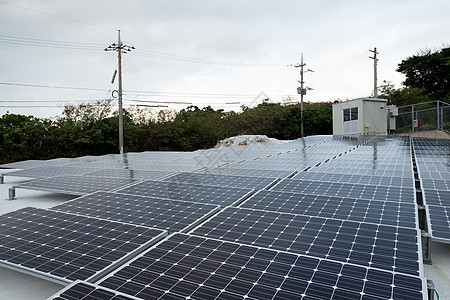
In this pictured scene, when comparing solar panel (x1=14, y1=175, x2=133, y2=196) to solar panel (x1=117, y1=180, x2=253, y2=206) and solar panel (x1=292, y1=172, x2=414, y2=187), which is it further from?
solar panel (x1=292, y1=172, x2=414, y2=187)

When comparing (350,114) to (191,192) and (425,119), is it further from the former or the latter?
(191,192)

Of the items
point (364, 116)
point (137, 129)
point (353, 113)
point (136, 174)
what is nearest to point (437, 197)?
point (136, 174)

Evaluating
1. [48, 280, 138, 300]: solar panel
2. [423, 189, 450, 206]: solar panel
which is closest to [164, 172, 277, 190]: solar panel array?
[423, 189, 450, 206]: solar panel

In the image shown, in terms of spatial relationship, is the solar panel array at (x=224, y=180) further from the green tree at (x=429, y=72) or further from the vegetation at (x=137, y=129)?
the green tree at (x=429, y=72)

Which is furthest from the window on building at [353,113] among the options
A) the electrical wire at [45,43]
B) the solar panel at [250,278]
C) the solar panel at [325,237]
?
the electrical wire at [45,43]

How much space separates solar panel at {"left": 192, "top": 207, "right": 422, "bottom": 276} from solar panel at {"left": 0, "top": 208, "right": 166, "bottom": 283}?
1235 millimetres

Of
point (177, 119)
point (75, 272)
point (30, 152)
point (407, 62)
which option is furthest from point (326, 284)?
point (407, 62)

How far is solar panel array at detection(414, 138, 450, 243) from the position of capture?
5.29m

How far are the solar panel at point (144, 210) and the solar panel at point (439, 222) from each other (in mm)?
4172

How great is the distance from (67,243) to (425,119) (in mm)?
29840

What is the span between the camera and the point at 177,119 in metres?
45.0

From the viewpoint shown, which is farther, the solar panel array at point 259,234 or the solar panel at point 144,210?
the solar panel at point 144,210

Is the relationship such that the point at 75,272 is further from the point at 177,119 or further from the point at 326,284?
the point at 177,119

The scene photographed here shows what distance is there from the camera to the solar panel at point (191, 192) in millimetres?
7655
